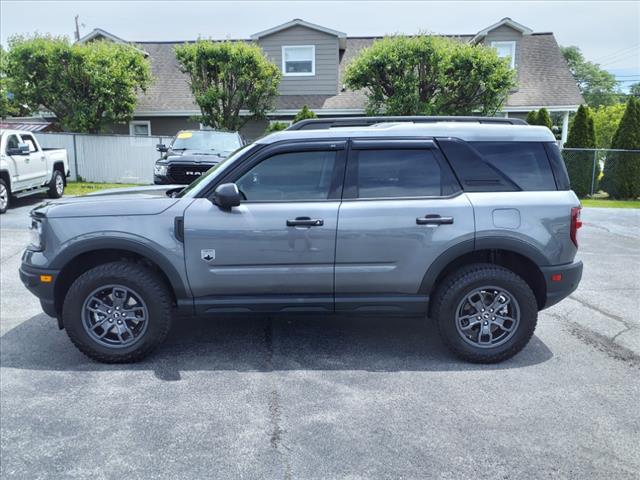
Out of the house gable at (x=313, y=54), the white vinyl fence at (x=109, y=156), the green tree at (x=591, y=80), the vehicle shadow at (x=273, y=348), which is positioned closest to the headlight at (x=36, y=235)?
the vehicle shadow at (x=273, y=348)

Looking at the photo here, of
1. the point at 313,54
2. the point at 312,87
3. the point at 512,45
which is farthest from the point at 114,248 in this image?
the point at 512,45

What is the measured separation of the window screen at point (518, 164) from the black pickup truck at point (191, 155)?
8739 millimetres

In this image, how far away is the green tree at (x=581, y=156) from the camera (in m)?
17.7

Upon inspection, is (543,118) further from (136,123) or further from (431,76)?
(136,123)

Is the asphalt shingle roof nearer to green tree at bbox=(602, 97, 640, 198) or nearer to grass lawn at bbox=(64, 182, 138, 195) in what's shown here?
green tree at bbox=(602, 97, 640, 198)

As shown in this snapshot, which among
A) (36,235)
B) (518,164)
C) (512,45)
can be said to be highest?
(512,45)

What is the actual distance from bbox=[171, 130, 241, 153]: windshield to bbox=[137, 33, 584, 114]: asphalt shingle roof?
7274 millimetres

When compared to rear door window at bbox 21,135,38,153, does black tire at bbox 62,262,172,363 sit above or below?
Answer: below

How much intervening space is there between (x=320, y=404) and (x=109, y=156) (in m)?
17.7

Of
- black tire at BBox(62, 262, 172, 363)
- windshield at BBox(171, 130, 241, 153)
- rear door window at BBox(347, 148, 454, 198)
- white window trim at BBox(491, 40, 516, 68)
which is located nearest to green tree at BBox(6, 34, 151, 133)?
windshield at BBox(171, 130, 241, 153)

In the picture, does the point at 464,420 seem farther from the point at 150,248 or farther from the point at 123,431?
the point at 150,248

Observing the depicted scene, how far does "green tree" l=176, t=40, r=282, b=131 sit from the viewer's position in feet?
60.5

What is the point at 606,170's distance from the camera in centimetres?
1803

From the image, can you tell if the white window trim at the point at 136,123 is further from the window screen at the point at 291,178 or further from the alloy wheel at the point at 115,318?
the window screen at the point at 291,178
